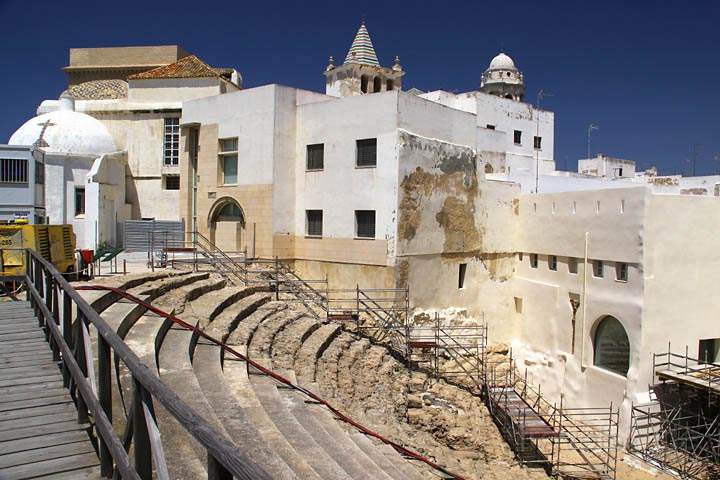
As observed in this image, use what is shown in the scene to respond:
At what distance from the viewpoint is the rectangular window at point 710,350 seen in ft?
56.9

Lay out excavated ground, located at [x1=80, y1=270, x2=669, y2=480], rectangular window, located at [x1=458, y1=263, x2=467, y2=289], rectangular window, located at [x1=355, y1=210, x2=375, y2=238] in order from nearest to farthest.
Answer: excavated ground, located at [x1=80, y1=270, x2=669, y2=480]
rectangular window, located at [x1=355, y1=210, x2=375, y2=238]
rectangular window, located at [x1=458, y1=263, x2=467, y2=289]

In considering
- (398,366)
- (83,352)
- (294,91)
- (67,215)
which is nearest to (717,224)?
(398,366)

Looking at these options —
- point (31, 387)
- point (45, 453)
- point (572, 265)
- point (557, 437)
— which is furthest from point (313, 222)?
point (45, 453)

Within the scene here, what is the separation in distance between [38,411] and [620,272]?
16.3 m

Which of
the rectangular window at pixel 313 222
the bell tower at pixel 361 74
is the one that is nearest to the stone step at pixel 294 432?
the rectangular window at pixel 313 222

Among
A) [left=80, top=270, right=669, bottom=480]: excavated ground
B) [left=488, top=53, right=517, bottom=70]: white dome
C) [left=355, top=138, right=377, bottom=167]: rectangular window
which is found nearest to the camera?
[left=80, top=270, right=669, bottom=480]: excavated ground

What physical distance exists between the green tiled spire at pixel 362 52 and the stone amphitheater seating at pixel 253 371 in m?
15.9

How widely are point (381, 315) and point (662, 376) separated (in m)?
8.50

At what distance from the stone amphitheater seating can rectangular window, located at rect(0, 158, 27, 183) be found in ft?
29.4

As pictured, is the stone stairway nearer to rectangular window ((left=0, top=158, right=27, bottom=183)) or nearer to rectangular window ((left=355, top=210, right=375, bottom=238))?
rectangular window ((left=355, top=210, right=375, bottom=238))

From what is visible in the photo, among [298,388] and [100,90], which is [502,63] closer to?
[100,90]

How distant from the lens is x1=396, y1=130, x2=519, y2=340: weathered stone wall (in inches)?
725

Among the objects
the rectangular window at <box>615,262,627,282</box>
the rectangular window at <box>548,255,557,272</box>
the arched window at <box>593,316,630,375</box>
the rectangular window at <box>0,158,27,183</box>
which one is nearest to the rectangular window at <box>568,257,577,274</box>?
the rectangular window at <box>548,255,557,272</box>

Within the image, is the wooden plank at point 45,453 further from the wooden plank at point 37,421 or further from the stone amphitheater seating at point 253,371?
the stone amphitheater seating at point 253,371
